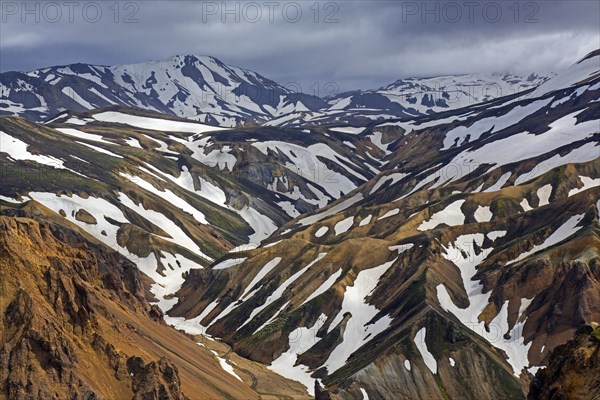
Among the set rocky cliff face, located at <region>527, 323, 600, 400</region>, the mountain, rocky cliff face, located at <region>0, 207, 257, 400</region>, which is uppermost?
rocky cliff face, located at <region>527, 323, 600, 400</region>

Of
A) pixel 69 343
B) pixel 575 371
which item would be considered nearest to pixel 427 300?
pixel 69 343

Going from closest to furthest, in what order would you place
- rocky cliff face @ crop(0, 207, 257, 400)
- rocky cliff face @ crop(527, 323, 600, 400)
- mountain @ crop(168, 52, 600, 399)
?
rocky cliff face @ crop(527, 323, 600, 400) < rocky cliff face @ crop(0, 207, 257, 400) < mountain @ crop(168, 52, 600, 399)

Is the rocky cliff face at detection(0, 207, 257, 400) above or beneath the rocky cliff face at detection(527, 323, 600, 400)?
beneath

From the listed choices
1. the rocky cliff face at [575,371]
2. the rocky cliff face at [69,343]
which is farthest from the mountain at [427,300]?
the rocky cliff face at [575,371]

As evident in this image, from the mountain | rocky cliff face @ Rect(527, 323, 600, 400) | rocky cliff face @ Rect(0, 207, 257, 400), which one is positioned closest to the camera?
rocky cliff face @ Rect(527, 323, 600, 400)

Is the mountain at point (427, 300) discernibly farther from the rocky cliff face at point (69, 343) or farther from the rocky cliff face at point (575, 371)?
the rocky cliff face at point (575, 371)

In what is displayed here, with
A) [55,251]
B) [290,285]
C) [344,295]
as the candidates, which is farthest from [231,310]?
[55,251]

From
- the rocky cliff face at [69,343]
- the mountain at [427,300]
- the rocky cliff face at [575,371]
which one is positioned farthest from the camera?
the mountain at [427,300]

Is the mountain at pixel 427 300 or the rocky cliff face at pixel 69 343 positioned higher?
the rocky cliff face at pixel 69 343

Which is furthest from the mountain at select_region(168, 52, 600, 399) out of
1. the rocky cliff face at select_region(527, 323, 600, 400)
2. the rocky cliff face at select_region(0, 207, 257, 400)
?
the rocky cliff face at select_region(527, 323, 600, 400)

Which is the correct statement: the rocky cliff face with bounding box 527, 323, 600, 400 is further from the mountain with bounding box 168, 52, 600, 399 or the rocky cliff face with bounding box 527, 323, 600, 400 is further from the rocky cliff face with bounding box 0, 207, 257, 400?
the mountain with bounding box 168, 52, 600, 399
